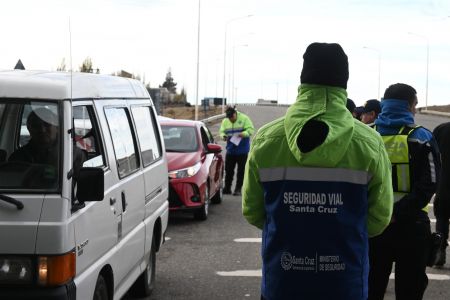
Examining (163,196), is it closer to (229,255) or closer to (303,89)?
(229,255)

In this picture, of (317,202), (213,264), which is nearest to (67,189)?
(317,202)

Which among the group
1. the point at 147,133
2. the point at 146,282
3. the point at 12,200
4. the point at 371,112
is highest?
the point at 371,112

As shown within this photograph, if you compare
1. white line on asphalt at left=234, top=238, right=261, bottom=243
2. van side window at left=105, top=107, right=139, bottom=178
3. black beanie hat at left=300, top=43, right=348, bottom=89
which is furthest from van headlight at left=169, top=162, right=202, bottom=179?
black beanie hat at left=300, top=43, right=348, bottom=89

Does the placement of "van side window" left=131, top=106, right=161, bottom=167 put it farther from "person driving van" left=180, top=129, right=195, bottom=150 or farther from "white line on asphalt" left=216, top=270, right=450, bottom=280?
"person driving van" left=180, top=129, right=195, bottom=150

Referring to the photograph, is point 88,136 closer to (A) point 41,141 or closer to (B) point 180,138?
(A) point 41,141

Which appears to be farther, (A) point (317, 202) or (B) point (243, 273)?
(B) point (243, 273)

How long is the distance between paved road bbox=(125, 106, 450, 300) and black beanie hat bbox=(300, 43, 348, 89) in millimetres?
4169

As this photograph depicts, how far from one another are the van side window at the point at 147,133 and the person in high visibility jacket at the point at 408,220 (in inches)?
98.4

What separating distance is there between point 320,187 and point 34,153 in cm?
204

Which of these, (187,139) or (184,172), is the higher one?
(187,139)

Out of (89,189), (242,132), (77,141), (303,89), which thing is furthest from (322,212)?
(242,132)

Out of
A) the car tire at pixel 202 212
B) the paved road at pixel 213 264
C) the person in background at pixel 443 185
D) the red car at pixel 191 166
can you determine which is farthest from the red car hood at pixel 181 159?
the person in background at pixel 443 185

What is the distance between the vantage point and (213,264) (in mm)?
8820

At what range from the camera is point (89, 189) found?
436 cm
